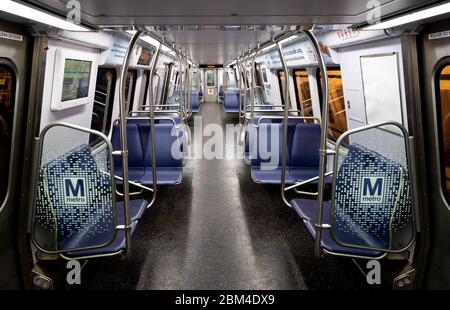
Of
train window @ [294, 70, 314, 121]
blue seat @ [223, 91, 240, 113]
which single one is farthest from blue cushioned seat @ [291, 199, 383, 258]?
blue seat @ [223, 91, 240, 113]

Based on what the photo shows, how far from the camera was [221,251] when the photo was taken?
3371mm

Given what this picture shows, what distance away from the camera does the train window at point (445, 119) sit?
2.41 meters

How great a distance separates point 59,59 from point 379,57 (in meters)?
2.88

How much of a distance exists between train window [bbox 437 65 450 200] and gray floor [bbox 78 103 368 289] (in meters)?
1.16

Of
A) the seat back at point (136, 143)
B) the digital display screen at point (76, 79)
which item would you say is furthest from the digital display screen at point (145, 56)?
the digital display screen at point (76, 79)

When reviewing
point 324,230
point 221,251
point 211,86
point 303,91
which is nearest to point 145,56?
point 303,91

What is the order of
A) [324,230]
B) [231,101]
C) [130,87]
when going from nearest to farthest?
[324,230] < [130,87] < [231,101]

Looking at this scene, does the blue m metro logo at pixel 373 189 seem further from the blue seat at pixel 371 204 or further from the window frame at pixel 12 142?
the window frame at pixel 12 142

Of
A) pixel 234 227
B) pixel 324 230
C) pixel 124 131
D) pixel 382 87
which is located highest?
pixel 382 87

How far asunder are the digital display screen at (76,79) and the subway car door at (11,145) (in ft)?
2.15

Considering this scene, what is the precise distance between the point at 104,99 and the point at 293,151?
3179 mm

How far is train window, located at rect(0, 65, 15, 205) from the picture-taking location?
2.34 meters

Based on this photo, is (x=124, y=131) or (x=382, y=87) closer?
(x=124, y=131)

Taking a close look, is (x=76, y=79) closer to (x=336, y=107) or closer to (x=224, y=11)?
(x=224, y=11)
